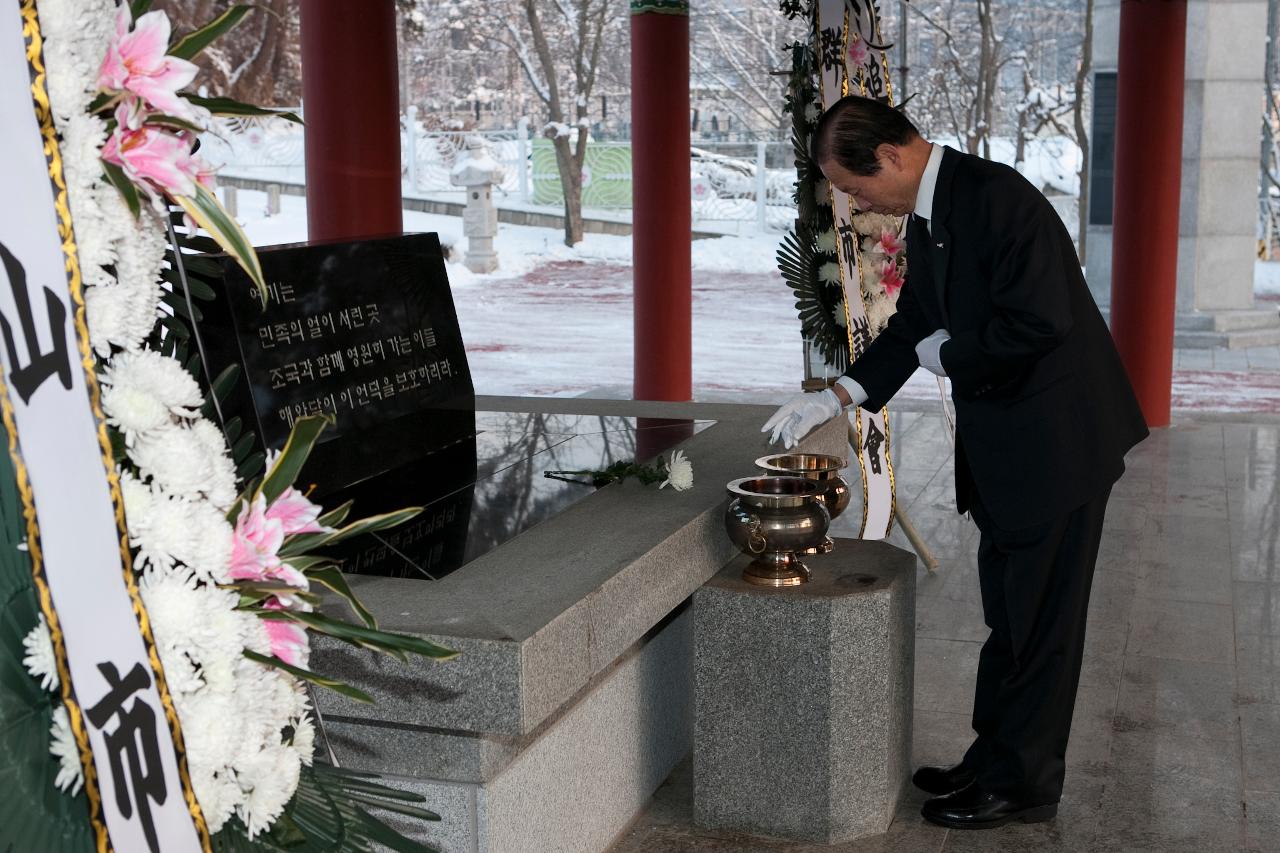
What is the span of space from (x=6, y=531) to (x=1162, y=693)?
11.3 ft

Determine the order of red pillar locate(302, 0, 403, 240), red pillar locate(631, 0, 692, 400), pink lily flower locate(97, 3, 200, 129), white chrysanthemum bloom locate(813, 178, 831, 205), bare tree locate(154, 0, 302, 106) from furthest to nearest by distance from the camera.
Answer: bare tree locate(154, 0, 302, 106) → red pillar locate(631, 0, 692, 400) → red pillar locate(302, 0, 403, 240) → white chrysanthemum bloom locate(813, 178, 831, 205) → pink lily flower locate(97, 3, 200, 129)

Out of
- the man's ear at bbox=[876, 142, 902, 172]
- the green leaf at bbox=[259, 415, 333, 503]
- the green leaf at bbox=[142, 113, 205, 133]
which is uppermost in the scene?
the man's ear at bbox=[876, 142, 902, 172]

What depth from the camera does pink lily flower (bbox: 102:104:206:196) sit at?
1.46m

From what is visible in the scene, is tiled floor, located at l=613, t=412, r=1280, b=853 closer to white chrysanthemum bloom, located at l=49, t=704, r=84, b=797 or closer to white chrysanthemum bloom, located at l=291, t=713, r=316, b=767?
white chrysanthemum bloom, located at l=291, t=713, r=316, b=767

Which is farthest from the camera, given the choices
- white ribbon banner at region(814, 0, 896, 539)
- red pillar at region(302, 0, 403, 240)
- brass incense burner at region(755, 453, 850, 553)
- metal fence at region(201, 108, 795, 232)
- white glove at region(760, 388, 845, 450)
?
metal fence at region(201, 108, 795, 232)

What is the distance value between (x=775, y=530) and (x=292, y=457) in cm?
160

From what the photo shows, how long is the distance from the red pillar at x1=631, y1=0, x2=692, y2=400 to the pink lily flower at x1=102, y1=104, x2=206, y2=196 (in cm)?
718

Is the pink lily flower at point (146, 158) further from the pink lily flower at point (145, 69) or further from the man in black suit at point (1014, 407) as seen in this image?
the man in black suit at point (1014, 407)

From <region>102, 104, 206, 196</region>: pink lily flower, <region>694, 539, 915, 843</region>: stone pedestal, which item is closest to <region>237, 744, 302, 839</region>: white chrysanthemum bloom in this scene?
<region>102, 104, 206, 196</region>: pink lily flower

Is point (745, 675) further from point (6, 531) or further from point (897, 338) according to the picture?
point (6, 531)

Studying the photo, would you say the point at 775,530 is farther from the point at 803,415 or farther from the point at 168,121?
the point at 168,121

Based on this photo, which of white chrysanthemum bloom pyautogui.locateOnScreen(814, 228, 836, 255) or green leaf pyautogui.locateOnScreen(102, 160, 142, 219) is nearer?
green leaf pyautogui.locateOnScreen(102, 160, 142, 219)

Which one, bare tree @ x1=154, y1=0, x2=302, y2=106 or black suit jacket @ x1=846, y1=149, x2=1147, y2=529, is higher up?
bare tree @ x1=154, y1=0, x2=302, y2=106

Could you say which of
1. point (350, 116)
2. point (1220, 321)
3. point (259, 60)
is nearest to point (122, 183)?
point (350, 116)
